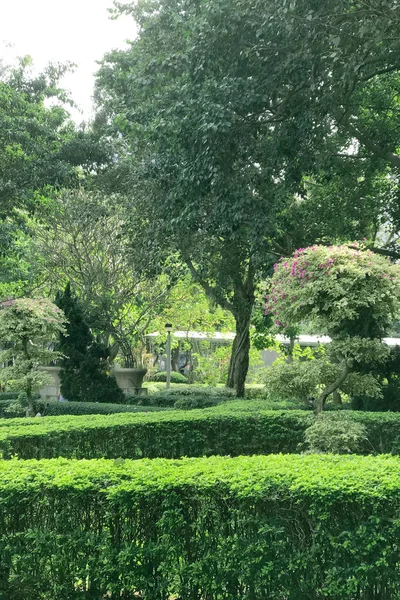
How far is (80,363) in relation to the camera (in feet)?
48.7

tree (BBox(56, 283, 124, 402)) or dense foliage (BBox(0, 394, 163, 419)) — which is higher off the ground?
tree (BBox(56, 283, 124, 402))

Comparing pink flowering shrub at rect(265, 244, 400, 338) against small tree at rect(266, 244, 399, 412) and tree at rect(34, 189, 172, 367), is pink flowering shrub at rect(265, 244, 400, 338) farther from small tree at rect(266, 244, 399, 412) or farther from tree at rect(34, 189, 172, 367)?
tree at rect(34, 189, 172, 367)

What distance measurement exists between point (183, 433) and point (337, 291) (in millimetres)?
3327

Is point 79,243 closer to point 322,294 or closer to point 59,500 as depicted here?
point 322,294

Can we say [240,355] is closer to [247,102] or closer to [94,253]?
[94,253]

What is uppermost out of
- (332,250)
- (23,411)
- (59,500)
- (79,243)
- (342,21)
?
(342,21)

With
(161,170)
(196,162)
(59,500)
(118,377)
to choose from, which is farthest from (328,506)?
(118,377)

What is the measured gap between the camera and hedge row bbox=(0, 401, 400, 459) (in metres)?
7.81

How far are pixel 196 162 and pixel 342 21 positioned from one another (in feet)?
10.3

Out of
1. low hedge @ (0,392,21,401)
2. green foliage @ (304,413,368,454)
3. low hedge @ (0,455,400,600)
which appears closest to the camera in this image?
low hedge @ (0,455,400,600)

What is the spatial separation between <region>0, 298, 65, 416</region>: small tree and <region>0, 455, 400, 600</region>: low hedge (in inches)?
310

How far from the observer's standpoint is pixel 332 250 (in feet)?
23.6

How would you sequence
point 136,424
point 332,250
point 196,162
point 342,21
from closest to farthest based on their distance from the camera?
point 332,250 → point 136,424 → point 342,21 → point 196,162

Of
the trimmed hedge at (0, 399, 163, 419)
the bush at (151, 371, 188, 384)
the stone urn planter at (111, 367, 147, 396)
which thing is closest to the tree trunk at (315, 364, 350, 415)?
the trimmed hedge at (0, 399, 163, 419)
